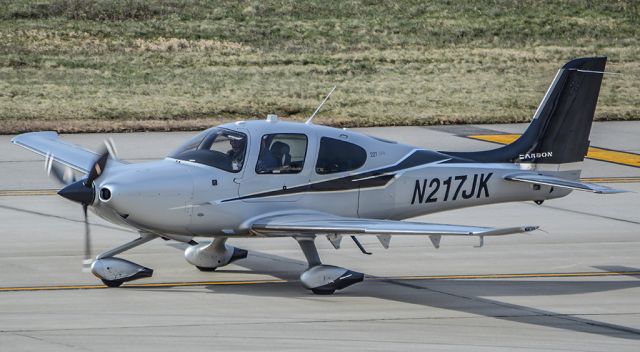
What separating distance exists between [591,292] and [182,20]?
43980 millimetres

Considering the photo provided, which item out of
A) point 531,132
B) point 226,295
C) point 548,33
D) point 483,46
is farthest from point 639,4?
point 226,295

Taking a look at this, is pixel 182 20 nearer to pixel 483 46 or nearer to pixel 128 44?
pixel 128 44

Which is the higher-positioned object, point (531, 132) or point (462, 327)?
point (531, 132)

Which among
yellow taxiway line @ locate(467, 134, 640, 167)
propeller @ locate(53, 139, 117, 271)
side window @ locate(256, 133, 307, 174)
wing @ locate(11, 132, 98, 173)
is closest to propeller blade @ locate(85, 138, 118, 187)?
propeller @ locate(53, 139, 117, 271)

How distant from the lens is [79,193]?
534 inches

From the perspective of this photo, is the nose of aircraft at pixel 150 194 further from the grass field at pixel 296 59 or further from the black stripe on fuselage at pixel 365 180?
the grass field at pixel 296 59

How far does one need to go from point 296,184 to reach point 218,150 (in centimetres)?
112

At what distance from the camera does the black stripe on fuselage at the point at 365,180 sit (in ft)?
48.9

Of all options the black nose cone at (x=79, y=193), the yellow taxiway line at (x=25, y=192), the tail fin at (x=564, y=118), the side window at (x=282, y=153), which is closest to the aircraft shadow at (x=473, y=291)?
the side window at (x=282, y=153)

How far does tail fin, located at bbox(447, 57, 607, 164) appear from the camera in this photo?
17125 millimetres

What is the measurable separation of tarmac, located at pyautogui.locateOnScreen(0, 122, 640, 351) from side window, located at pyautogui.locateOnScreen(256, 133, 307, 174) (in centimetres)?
157

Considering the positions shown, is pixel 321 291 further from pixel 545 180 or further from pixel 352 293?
pixel 545 180

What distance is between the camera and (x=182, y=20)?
5675cm

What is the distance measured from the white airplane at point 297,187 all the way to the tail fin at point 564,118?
1.4 inches
